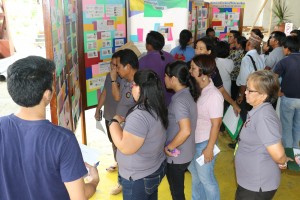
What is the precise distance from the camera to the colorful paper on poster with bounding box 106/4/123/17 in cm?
351

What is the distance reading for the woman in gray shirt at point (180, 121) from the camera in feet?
6.97

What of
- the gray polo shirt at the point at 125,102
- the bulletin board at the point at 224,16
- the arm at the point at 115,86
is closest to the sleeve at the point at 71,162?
the gray polo shirt at the point at 125,102

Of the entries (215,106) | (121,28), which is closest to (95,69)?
(121,28)

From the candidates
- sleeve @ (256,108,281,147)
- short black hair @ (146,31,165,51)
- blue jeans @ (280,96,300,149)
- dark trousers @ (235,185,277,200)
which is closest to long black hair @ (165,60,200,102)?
sleeve @ (256,108,281,147)

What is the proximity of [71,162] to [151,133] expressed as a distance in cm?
73

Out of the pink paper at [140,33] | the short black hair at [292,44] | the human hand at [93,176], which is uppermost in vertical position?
the pink paper at [140,33]

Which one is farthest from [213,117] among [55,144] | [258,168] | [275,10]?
[275,10]

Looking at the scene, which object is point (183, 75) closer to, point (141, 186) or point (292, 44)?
point (141, 186)

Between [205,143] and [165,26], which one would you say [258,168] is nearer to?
[205,143]

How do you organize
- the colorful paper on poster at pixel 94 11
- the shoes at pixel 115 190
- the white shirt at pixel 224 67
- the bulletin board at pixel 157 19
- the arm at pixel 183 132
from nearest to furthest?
the arm at pixel 183 132 → the shoes at pixel 115 190 → the colorful paper on poster at pixel 94 11 → the white shirt at pixel 224 67 → the bulletin board at pixel 157 19

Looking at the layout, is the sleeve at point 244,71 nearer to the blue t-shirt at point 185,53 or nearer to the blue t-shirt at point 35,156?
the blue t-shirt at point 185,53

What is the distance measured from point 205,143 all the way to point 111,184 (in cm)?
135

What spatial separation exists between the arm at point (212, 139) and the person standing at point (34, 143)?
1.33 metres

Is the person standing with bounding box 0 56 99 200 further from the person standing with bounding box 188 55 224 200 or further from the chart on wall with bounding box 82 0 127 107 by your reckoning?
the chart on wall with bounding box 82 0 127 107
